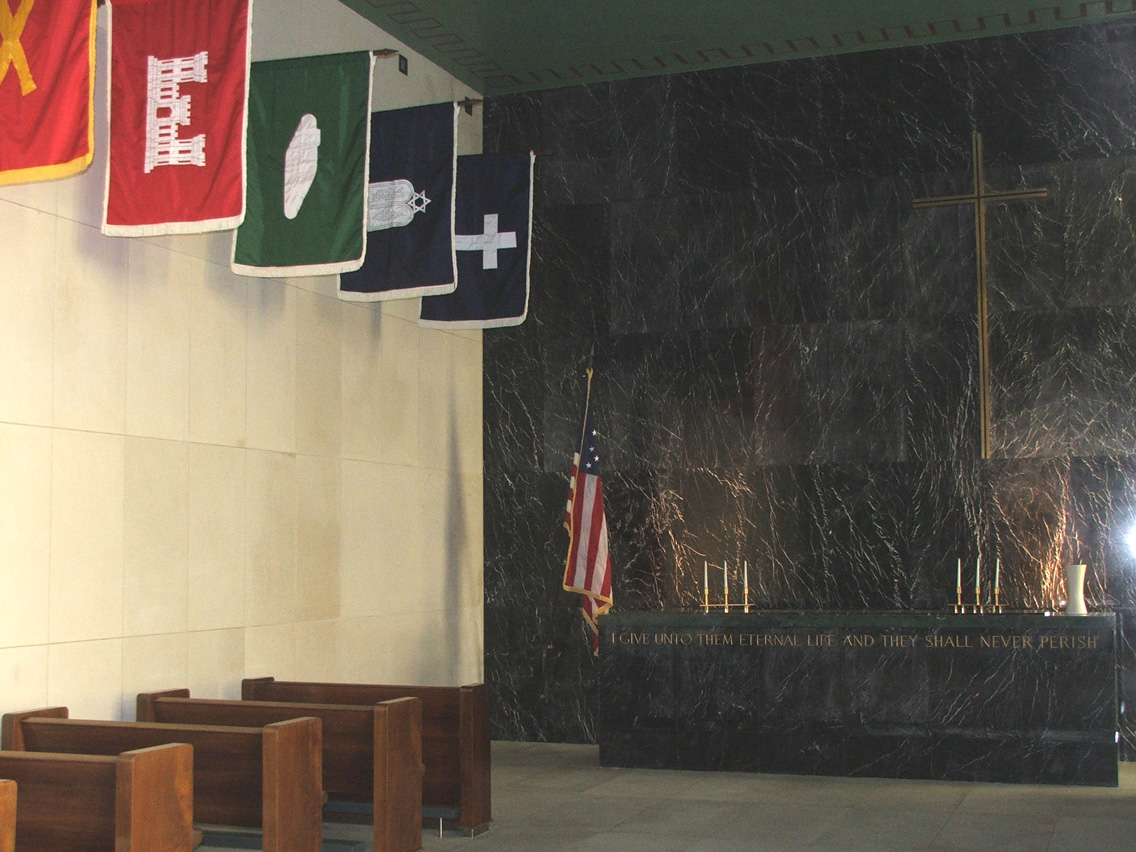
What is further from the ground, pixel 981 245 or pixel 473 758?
pixel 981 245

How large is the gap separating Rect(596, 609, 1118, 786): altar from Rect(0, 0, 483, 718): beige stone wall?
75.5 inches

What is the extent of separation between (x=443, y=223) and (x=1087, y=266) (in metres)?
5.20

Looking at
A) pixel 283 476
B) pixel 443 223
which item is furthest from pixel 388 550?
pixel 443 223

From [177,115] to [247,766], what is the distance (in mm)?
2898

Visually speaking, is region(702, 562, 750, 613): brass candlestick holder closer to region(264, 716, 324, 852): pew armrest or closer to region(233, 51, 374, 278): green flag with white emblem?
region(233, 51, 374, 278): green flag with white emblem

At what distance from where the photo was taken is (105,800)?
4.71m

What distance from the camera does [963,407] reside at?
32.8ft

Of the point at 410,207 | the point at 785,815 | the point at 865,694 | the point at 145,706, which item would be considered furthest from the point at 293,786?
the point at 865,694

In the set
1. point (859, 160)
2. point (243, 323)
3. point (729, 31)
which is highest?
point (729, 31)

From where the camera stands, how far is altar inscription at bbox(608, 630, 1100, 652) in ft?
27.7

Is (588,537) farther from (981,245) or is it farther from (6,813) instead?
(6,813)

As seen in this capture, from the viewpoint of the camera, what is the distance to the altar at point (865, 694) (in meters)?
8.41

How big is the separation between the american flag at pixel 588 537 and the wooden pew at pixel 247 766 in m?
4.35

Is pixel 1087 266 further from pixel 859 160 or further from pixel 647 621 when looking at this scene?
pixel 647 621
